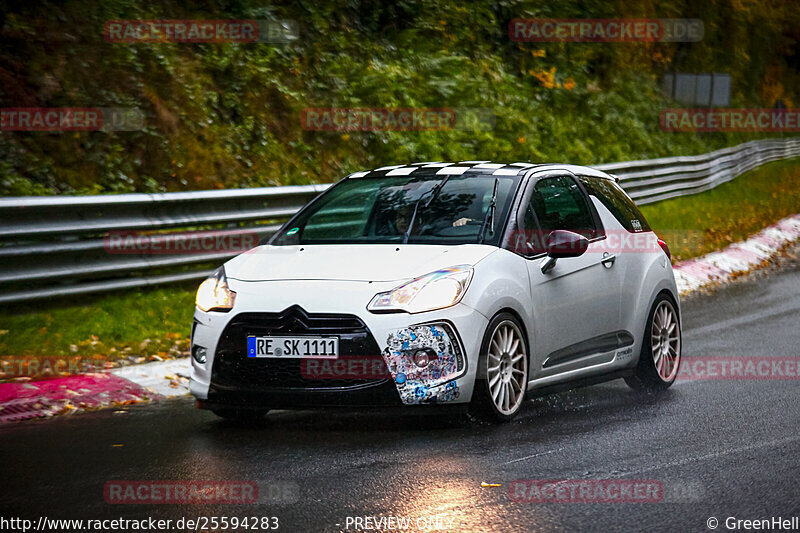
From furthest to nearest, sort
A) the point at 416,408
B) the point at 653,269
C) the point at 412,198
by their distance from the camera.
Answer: the point at 653,269 < the point at 412,198 < the point at 416,408

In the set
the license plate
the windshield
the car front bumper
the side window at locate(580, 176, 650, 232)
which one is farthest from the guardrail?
the side window at locate(580, 176, 650, 232)

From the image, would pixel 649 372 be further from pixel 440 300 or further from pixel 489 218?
pixel 440 300

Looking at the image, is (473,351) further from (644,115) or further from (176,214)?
(644,115)

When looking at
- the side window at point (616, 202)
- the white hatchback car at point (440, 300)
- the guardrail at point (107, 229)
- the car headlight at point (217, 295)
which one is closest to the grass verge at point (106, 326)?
the guardrail at point (107, 229)

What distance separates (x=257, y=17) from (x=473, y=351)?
13.3 meters

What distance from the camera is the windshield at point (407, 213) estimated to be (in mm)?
7438

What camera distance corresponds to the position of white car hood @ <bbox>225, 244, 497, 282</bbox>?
6824 mm

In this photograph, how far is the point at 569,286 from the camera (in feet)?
25.3

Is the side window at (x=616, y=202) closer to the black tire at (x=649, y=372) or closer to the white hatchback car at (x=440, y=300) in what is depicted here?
the white hatchback car at (x=440, y=300)

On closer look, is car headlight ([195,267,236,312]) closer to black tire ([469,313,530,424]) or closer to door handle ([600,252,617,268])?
black tire ([469,313,530,424])

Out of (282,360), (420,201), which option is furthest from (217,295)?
(420,201)

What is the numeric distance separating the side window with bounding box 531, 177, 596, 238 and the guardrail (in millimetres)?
4304

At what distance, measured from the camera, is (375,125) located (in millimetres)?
19172

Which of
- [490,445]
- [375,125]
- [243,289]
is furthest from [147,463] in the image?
[375,125]
